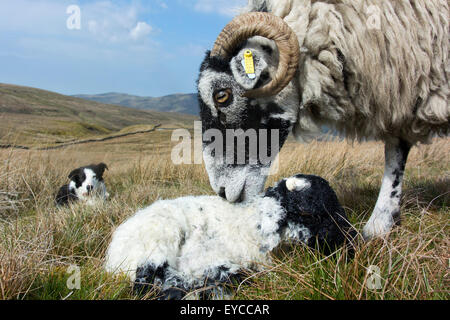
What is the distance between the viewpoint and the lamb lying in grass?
2.12m

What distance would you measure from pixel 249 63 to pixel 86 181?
3.83 m

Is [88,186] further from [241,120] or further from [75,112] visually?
[75,112]

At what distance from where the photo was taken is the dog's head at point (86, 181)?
516 centimetres

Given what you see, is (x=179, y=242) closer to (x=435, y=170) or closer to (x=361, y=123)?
(x=361, y=123)

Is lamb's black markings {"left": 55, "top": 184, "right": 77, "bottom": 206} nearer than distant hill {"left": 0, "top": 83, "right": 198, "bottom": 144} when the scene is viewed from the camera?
Yes

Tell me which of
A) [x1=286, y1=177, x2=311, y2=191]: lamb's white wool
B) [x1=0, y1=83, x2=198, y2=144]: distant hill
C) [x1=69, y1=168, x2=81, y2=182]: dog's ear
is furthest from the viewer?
[x1=0, y1=83, x2=198, y2=144]: distant hill

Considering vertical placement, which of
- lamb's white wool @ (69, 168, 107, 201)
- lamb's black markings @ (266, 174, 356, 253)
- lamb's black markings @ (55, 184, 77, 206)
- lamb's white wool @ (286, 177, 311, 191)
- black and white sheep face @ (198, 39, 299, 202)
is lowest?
lamb's black markings @ (55, 184, 77, 206)

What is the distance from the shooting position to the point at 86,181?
536 cm

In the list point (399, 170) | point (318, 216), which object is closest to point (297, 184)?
point (318, 216)

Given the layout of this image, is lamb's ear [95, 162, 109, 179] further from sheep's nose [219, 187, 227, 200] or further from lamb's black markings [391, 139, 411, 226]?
lamb's black markings [391, 139, 411, 226]

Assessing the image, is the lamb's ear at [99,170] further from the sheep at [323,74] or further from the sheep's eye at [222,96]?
the sheep's eye at [222,96]

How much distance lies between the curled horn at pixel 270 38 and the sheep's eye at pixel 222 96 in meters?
0.14

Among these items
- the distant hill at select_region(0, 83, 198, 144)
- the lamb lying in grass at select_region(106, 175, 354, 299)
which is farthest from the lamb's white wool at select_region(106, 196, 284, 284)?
the distant hill at select_region(0, 83, 198, 144)
